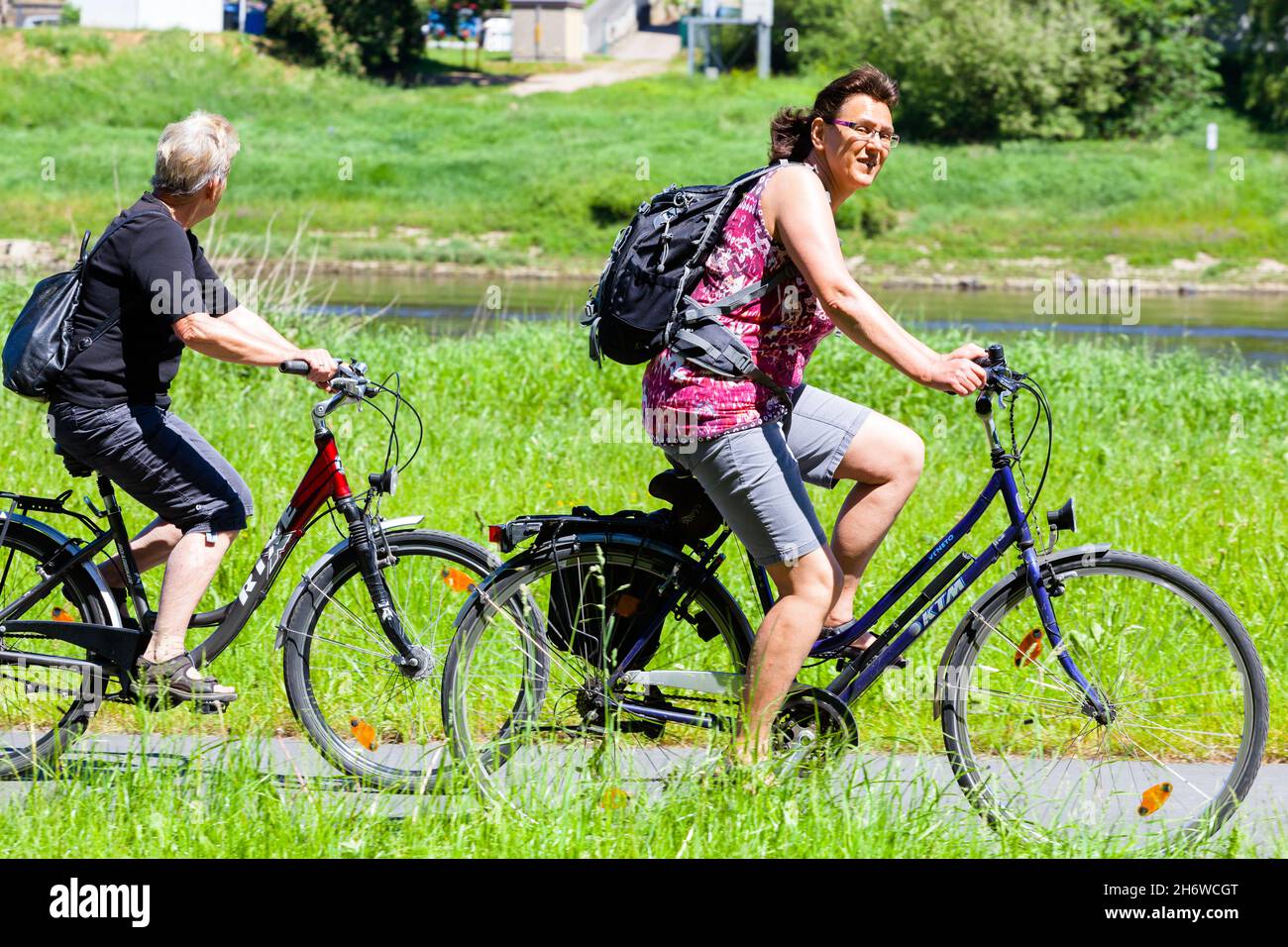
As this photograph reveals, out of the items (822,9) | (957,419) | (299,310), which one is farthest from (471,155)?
(957,419)

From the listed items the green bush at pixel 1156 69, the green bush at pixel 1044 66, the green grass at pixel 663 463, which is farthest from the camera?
the green bush at pixel 1156 69

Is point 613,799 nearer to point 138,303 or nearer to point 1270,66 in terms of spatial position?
point 138,303

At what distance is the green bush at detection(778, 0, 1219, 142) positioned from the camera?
46.0m

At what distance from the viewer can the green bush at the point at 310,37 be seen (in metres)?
56.6

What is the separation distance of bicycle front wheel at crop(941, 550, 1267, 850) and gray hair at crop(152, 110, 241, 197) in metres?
2.23

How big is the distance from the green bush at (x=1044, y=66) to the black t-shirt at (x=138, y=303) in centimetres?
4229

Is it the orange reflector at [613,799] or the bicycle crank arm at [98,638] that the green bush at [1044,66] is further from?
the orange reflector at [613,799]

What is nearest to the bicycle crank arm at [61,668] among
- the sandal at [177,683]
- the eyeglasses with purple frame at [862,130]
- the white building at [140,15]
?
the sandal at [177,683]

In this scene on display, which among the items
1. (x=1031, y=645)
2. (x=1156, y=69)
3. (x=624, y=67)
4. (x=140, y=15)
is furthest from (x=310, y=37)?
(x=1031, y=645)

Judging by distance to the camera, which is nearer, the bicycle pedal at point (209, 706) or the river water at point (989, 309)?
the bicycle pedal at point (209, 706)

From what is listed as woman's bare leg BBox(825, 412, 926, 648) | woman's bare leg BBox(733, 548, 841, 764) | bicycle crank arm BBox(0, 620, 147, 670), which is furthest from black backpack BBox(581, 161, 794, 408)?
bicycle crank arm BBox(0, 620, 147, 670)

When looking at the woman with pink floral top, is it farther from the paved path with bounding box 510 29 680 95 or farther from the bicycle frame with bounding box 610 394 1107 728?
the paved path with bounding box 510 29 680 95
